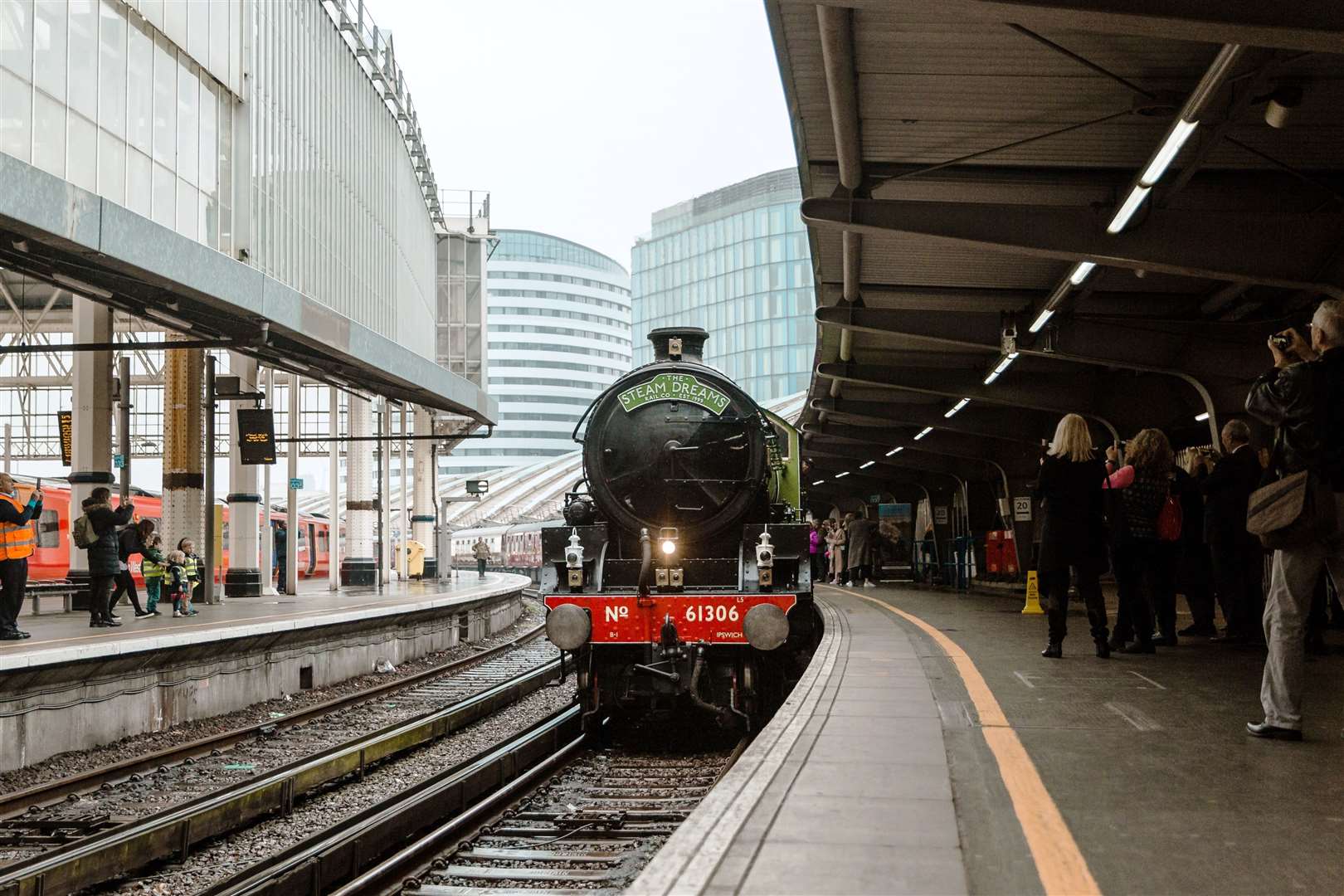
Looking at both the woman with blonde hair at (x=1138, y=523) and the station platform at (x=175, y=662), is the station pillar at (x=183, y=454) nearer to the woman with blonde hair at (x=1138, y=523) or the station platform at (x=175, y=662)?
the station platform at (x=175, y=662)

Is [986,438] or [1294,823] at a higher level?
[986,438]

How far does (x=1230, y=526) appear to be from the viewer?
9.10 meters

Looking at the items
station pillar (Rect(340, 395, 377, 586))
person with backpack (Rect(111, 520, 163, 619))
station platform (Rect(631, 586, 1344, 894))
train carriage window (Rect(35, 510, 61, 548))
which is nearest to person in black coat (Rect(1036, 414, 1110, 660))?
station platform (Rect(631, 586, 1344, 894))

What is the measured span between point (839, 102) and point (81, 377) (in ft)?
45.8

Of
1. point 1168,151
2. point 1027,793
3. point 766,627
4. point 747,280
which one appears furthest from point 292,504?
point 747,280

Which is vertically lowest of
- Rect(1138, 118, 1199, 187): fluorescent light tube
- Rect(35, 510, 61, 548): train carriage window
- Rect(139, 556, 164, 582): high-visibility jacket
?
Rect(139, 556, 164, 582): high-visibility jacket

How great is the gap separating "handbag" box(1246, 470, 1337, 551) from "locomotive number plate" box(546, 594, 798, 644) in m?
4.45

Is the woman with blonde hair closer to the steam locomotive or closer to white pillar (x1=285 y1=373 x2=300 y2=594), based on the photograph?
the steam locomotive

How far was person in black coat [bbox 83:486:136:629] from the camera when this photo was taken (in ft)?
41.7

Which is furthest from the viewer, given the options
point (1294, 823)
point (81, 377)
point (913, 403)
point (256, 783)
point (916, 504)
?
point (916, 504)

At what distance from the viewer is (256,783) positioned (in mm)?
7719

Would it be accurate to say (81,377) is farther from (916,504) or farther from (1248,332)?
(916,504)

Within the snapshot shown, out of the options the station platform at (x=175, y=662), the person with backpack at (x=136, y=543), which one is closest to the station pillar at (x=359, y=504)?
the station platform at (x=175, y=662)

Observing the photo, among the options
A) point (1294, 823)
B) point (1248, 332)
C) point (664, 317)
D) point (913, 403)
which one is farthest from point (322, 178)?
point (664, 317)
